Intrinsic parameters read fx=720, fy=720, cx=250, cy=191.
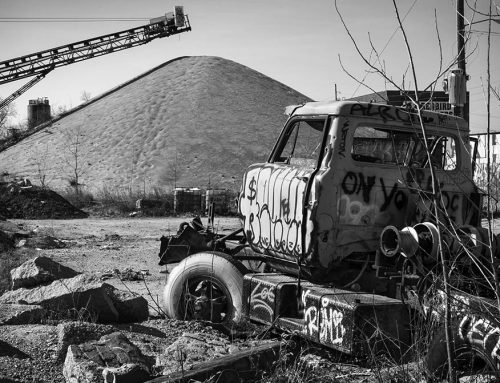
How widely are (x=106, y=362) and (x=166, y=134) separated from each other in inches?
1453

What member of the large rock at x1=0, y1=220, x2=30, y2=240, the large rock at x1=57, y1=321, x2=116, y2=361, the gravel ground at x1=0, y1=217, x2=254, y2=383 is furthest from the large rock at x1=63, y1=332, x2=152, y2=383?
the large rock at x1=0, y1=220, x2=30, y2=240

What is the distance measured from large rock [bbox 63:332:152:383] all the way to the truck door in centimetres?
172

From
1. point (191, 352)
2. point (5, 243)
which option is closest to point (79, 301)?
point (191, 352)

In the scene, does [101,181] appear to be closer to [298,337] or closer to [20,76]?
[20,76]

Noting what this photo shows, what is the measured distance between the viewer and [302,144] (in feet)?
21.0

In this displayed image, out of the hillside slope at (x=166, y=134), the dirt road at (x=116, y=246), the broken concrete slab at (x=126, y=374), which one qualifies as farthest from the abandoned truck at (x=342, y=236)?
the hillside slope at (x=166, y=134)

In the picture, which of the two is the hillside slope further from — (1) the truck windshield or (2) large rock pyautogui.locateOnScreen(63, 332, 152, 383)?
(2) large rock pyautogui.locateOnScreen(63, 332, 152, 383)

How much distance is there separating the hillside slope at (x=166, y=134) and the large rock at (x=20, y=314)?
26.9m

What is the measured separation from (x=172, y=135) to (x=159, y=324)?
1368 inches

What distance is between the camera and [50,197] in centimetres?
2378

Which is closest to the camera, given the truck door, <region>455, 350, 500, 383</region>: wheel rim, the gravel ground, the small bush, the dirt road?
<region>455, 350, 500, 383</region>: wheel rim

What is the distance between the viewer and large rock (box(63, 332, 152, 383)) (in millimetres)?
4598

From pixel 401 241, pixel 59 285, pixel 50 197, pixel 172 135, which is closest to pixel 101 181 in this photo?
pixel 172 135

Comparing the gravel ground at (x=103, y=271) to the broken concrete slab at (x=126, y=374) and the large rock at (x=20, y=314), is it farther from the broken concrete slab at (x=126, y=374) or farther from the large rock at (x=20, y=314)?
the broken concrete slab at (x=126, y=374)
